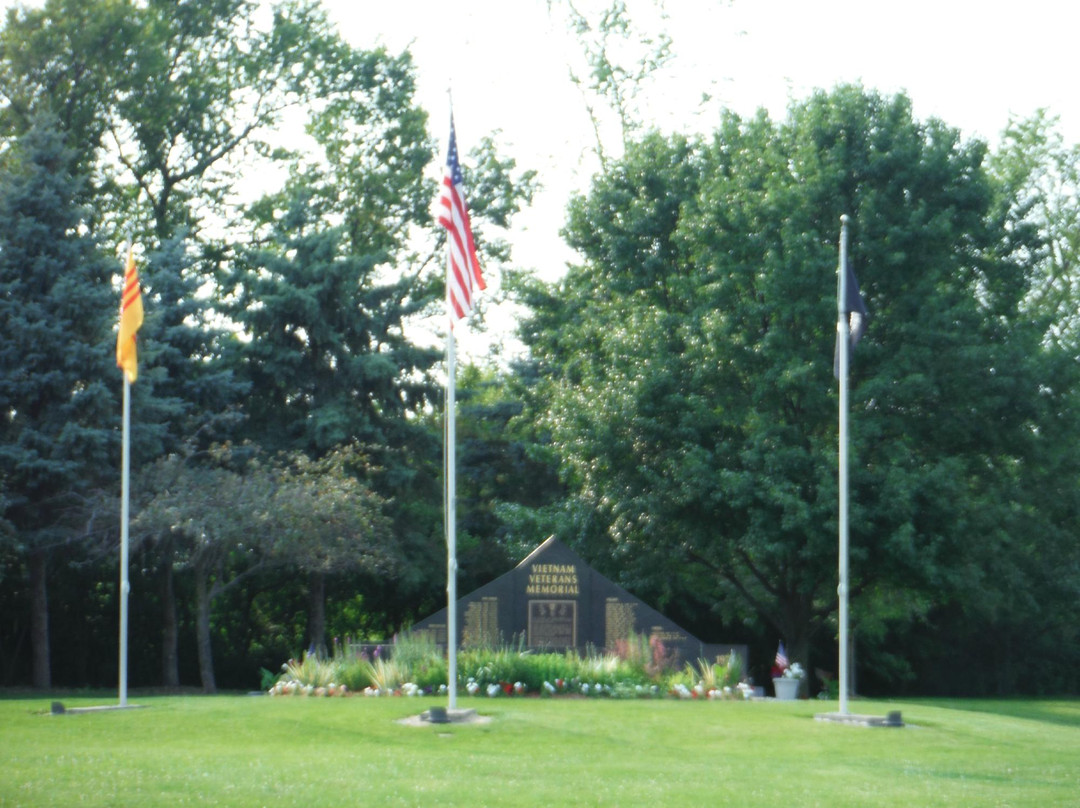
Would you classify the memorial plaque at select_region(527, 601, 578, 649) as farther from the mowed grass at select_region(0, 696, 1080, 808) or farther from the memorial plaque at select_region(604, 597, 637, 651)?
the mowed grass at select_region(0, 696, 1080, 808)

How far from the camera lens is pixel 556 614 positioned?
22.4 metres

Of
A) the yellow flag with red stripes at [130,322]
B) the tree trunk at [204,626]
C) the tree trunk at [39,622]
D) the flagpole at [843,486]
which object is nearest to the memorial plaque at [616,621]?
the flagpole at [843,486]

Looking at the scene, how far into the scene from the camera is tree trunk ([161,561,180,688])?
99.5 ft

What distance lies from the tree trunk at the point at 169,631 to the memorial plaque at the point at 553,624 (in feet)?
37.2

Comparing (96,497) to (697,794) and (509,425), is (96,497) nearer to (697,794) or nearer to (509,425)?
(509,425)

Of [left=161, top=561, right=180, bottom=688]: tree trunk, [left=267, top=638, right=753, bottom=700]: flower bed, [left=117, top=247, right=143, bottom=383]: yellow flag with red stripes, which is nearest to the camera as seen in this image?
[left=117, top=247, right=143, bottom=383]: yellow flag with red stripes

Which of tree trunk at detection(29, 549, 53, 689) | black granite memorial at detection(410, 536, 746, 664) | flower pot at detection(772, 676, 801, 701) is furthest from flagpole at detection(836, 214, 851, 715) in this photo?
tree trunk at detection(29, 549, 53, 689)

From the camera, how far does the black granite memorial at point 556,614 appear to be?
22.3 m

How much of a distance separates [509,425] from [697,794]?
25.5 meters

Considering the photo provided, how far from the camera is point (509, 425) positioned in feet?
120

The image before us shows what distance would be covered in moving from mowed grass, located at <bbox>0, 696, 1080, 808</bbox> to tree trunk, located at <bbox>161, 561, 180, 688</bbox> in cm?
1133

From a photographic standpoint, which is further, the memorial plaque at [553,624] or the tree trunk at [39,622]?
the tree trunk at [39,622]

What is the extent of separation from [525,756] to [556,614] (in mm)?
8932

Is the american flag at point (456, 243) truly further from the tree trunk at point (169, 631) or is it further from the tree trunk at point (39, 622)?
the tree trunk at point (169, 631)
